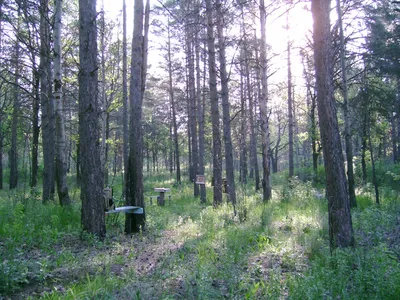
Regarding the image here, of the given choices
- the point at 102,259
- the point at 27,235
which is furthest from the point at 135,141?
the point at 102,259

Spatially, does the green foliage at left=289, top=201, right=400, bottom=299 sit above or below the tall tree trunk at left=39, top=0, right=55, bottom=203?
below

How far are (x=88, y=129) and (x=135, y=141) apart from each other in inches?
50.1

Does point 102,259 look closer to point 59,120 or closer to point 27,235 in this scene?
point 27,235

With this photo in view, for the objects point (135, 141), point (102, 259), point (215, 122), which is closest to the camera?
point (102, 259)

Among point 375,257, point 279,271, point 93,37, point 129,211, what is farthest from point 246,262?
point 93,37

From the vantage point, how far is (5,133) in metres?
20.3

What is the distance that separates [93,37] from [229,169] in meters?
6.88

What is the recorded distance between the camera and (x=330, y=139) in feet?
17.9

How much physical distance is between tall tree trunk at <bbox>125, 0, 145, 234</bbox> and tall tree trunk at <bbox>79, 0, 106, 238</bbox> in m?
1.05

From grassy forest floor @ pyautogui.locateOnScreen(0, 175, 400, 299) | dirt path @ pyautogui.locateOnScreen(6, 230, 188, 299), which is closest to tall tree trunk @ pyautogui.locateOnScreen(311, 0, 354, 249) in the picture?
grassy forest floor @ pyautogui.locateOnScreen(0, 175, 400, 299)

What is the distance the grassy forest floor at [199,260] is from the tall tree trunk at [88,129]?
1.71 ft

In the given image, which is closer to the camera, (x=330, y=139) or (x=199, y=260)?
(x=199, y=260)

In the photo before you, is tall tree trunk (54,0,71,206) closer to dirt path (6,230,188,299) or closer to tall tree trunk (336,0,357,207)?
dirt path (6,230,188,299)

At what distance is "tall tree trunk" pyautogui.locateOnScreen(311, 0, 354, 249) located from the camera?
211 inches
